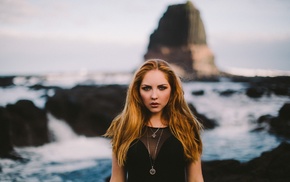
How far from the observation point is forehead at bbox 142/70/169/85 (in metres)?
2.35

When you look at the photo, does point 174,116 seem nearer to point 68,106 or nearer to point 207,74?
point 68,106

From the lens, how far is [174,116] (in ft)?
8.03

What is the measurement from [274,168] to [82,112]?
12.7 m

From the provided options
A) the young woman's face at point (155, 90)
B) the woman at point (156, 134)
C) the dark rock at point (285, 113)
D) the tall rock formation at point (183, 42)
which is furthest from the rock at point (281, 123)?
the tall rock formation at point (183, 42)

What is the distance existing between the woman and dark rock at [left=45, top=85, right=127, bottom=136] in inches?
544

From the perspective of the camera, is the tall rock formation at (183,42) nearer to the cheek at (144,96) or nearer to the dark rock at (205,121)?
the dark rock at (205,121)

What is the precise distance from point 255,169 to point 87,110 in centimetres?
1227

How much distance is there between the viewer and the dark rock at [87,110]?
16.3 metres

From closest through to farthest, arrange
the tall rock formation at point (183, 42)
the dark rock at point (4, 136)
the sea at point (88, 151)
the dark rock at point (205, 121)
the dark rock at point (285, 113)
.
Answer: the sea at point (88, 151) → the dark rock at point (4, 136) → the dark rock at point (285, 113) → the dark rock at point (205, 121) → the tall rock formation at point (183, 42)

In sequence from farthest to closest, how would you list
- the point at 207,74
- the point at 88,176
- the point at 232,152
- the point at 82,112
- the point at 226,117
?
the point at 207,74 < the point at 226,117 < the point at 82,112 < the point at 232,152 < the point at 88,176

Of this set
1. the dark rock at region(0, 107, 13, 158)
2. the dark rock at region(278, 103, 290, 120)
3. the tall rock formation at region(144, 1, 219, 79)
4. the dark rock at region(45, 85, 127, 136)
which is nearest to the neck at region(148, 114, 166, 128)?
the dark rock at region(0, 107, 13, 158)

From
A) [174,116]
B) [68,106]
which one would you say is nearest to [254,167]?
[174,116]

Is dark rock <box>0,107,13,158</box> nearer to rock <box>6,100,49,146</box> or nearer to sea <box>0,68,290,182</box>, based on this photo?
rock <box>6,100,49,146</box>

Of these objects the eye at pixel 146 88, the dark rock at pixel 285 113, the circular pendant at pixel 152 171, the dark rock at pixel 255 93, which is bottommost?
the dark rock at pixel 255 93
